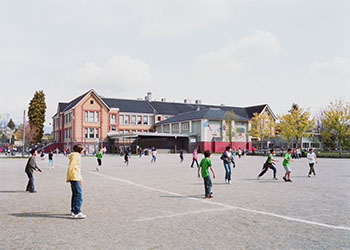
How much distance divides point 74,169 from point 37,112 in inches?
3002

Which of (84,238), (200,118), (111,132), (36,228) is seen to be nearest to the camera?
(84,238)

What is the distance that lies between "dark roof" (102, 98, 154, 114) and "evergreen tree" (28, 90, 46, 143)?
1385 centimetres

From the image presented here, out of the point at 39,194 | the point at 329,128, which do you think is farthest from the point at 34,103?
the point at 39,194

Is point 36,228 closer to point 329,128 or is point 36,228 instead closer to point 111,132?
point 329,128

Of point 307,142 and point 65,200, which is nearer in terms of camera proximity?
point 65,200

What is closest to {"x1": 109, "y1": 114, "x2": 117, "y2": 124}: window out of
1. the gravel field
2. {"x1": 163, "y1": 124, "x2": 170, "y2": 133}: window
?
{"x1": 163, "y1": 124, "x2": 170, "y2": 133}: window

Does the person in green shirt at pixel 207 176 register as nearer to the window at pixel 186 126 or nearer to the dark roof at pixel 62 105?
the window at pixel 186 126

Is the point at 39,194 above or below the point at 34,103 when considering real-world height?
below

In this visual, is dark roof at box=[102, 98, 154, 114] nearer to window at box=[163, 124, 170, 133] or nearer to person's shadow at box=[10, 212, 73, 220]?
window at box=[163, 124, 170, 133]

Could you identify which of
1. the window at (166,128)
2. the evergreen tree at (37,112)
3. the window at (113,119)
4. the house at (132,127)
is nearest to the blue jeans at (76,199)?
the house at (132,127)

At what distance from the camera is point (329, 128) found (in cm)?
5278

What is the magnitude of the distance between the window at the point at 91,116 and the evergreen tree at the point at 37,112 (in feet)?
43.2

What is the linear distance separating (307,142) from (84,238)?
86916 mm

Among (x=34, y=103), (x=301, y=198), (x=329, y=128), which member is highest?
(x=34, y=103)
